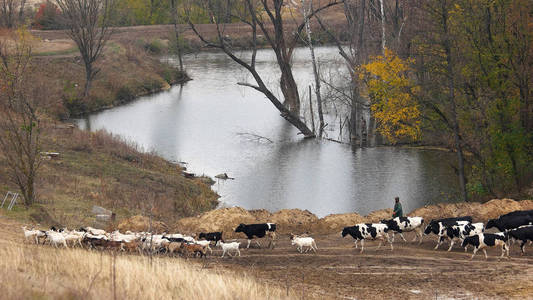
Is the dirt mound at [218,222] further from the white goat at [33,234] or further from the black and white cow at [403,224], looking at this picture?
the white goat at [33,234]

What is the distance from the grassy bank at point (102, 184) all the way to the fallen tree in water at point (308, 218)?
2.20 meters

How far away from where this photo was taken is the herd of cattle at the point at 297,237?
67.4ft

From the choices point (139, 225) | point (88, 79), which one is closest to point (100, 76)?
point (88, 79)

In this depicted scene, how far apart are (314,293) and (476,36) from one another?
22.7 meters

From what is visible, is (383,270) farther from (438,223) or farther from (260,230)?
(260,230)

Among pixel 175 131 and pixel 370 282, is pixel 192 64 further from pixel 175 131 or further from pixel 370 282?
pixel 370 282

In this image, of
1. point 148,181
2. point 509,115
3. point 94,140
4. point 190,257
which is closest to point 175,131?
point 94,140

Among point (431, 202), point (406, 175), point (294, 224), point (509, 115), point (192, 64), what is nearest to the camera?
point (294, 224)

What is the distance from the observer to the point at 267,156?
4772cm

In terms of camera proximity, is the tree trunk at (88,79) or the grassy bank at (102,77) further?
the tree trunk at (88,79)

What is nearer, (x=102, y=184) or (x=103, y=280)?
(x=103, y=280)

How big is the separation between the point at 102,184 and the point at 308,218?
11.9 meters

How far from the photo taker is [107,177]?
118 ft

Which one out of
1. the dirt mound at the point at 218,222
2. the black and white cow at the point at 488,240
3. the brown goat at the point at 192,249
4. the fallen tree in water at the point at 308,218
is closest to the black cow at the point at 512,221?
the black and white cow at the point at 488,240
